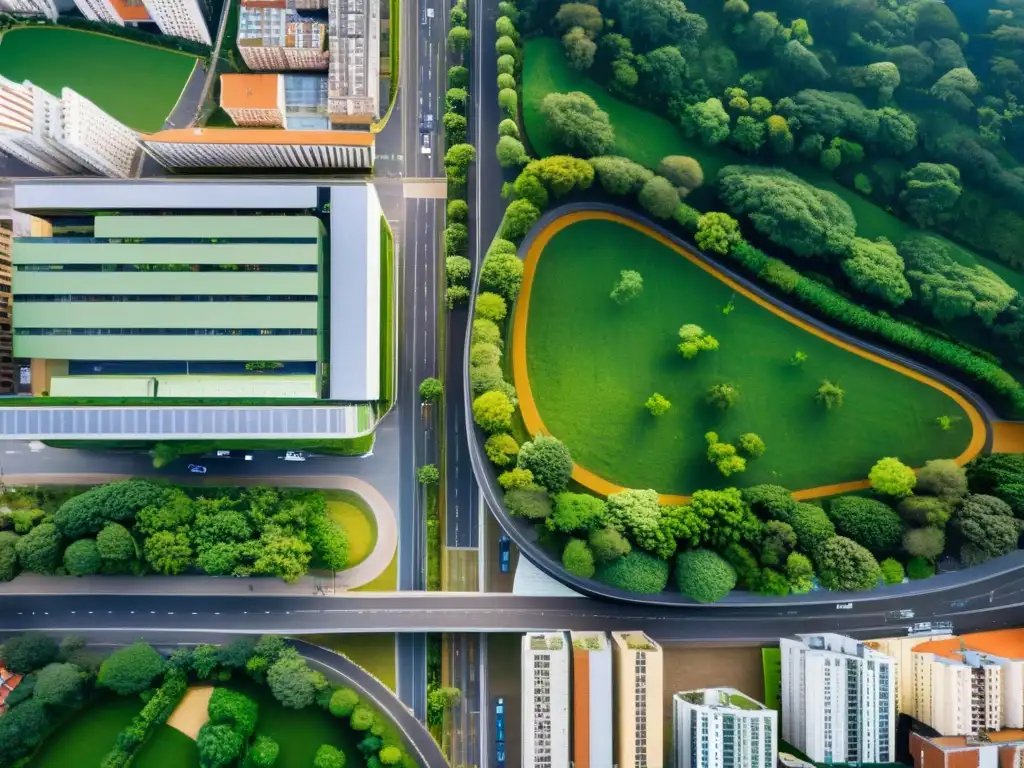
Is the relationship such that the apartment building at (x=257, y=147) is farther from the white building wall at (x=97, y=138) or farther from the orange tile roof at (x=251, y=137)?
the white building wall at (x=97, y=138)

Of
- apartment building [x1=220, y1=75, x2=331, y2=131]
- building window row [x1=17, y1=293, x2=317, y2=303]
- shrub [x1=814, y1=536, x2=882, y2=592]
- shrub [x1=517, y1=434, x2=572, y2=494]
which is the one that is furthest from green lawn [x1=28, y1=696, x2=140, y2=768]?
shrub [x1=814, y1=536, x2=882, y2=592]

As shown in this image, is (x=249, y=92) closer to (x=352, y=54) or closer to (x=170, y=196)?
(x=352, y=54)

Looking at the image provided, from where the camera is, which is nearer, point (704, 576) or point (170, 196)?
point (704, 576)

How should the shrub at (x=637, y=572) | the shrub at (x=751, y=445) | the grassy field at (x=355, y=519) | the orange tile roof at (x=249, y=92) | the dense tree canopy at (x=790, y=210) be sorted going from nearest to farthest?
the shrub at (x=637, y=572), the dense tree canopy at (x=790, y=210), the shrub at (x=751, y=445), the orange tile roof at (x=249, y=92), the grassy field at (x=355, y=519)

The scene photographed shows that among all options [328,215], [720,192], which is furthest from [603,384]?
[328,215]

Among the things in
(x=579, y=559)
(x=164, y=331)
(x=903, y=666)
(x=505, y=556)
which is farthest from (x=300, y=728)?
(x=903, y=666)

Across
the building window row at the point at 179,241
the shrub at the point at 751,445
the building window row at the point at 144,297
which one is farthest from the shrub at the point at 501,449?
the building window row at the point at 179,241
